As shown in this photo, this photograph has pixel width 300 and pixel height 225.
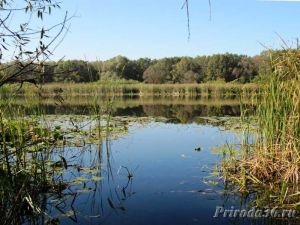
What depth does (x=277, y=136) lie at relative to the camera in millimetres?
5227

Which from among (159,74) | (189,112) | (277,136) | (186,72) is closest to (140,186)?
(277,136)

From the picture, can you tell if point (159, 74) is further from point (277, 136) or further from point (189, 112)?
point (277, 136)

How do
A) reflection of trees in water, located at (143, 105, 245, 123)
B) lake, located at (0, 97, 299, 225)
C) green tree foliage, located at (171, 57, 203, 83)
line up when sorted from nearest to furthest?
lake, located at (0, 97, 299, 225) < reflection of trees in water, located at (143, 105, 245, 123) < green tree foliage, located at (171, 57, 203, 83)

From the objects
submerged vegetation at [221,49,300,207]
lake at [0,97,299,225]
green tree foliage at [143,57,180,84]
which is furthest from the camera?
green tree foliage at [143,57,180,84]

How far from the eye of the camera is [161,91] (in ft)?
131

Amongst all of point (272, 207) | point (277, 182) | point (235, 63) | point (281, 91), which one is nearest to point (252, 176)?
point (277, 182)

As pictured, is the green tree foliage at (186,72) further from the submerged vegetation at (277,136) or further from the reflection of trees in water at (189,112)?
the submerged vegetation at (277,136)

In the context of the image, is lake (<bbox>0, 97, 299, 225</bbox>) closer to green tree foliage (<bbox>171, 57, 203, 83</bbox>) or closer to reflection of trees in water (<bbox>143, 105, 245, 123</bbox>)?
reflection of trees in water (<bbox>143, 105, 245, 123</bbox>)

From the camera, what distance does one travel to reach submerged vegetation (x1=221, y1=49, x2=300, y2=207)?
479 centimetres

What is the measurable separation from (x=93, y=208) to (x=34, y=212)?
795 mm

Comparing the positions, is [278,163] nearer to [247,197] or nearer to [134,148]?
[247,197]

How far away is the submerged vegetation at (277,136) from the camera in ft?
15.7

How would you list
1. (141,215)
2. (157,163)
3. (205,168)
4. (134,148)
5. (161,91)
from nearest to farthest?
(141,215)
(205,168)
(157,163)
(134,148)
(161,91)

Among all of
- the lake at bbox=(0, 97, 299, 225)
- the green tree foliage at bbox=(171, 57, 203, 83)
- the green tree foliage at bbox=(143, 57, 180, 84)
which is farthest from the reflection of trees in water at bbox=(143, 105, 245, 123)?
the green tree foliage at bbox=(143, 57, 180, 84)
